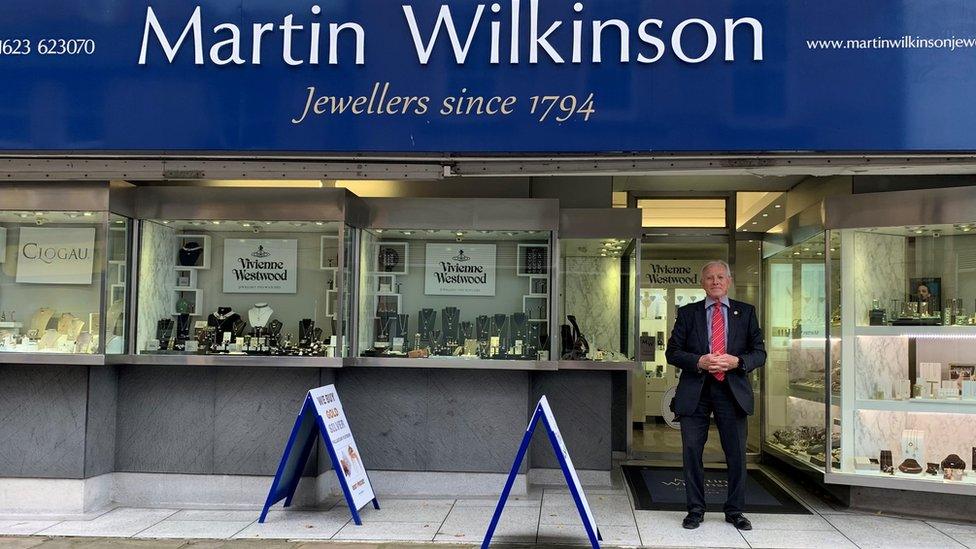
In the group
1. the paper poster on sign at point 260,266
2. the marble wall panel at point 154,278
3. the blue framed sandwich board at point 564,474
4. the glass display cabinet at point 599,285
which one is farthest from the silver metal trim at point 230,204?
the blue framed sandwich board at point 564,474

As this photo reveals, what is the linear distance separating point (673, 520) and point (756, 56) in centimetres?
358

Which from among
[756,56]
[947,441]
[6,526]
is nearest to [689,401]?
[947,441]

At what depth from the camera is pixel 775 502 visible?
6914 mm

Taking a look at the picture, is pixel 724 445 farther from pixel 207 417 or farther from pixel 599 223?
pixel 207 417

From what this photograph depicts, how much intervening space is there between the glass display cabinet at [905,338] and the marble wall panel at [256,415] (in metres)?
4.43

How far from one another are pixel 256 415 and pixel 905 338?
17.7 ft

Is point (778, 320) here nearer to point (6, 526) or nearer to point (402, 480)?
point (402, 480)

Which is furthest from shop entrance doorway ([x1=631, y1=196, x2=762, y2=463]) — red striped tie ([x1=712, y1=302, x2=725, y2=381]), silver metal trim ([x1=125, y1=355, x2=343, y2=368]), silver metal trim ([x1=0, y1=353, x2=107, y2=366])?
silver metal trim ([x1=0, y1=353, x2=107, y2=366])

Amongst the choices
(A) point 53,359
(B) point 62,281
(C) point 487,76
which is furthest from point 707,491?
(B) point 62,281

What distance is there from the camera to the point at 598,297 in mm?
7934

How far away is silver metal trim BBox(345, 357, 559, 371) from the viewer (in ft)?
22.5

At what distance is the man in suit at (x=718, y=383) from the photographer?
6102 millimetres

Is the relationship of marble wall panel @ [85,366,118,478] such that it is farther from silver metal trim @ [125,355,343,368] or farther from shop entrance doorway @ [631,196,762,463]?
shop entrance doorway @ [631,196,762,463]

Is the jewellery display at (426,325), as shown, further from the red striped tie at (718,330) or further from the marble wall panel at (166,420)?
the red striped tie at (718,330)
